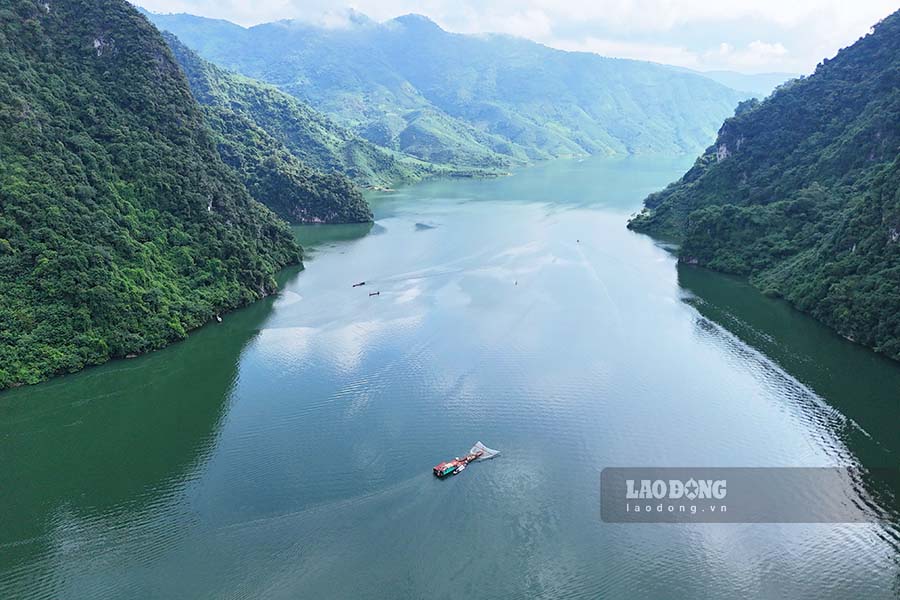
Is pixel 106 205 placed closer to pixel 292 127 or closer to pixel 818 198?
pixel 818 198

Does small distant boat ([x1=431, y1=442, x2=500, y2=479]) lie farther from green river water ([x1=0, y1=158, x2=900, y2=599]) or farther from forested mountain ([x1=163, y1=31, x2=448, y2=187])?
forested mountain ([x1=163, y1=31, x2=448, y2=187])

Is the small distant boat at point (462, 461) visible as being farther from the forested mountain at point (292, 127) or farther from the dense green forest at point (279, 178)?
the forested mountain at point (292, 127)

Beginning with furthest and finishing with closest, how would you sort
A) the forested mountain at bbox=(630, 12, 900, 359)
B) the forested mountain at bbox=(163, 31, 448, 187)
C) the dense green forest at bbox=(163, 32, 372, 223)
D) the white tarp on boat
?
the forested mountain at bbox=(163, 31, 448, 187), the dense green forest at bbox=(163, 32, 372, 223), the forested mountain at bbox=(630, 12, 900, 359), the white tarp on boat

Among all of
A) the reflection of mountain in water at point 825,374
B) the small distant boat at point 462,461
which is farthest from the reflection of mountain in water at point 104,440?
the reflection of mountain in water at point 825,374

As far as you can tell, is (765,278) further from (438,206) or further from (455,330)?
(438,206)

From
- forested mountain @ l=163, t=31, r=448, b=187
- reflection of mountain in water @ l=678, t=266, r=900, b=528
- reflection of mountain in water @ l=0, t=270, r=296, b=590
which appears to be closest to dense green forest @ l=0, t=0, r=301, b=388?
reflection of mountain in water @ l=0, t=270, r=296, b=590
